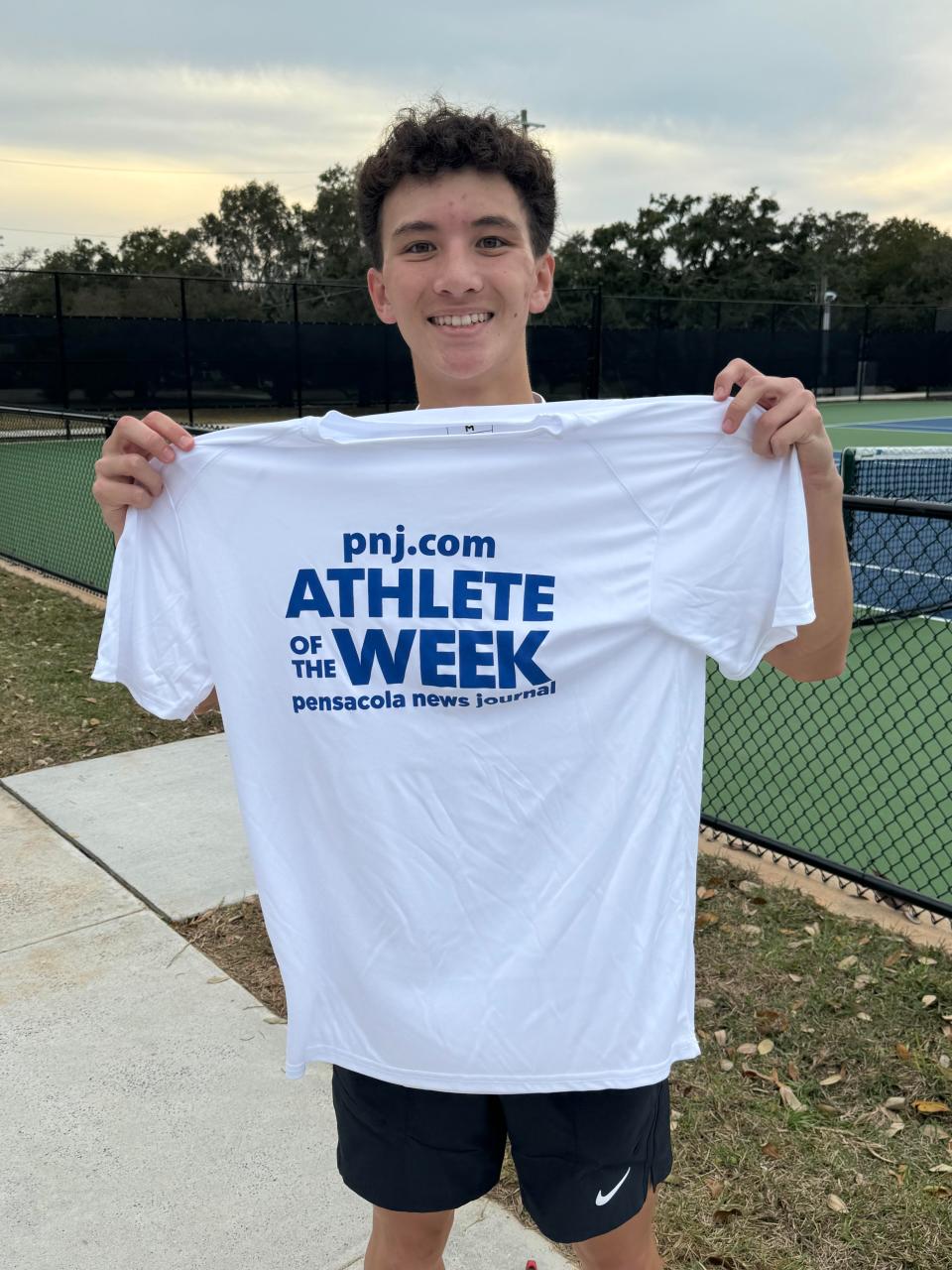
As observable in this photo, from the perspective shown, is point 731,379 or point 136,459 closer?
point 731,379

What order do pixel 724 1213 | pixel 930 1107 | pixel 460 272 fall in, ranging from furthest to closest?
pixel 930 1107 → pixel 724 1213 → pixel 460 272

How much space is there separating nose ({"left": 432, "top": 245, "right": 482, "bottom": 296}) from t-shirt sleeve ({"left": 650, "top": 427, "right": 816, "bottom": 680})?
455 millimetres

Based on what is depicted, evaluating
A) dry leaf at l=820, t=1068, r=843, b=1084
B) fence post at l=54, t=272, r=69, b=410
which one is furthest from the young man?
fence post at l=54, t=272, r=69, b=410

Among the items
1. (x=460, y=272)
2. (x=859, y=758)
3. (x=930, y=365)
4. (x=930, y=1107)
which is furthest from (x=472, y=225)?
(x=930, y=365)

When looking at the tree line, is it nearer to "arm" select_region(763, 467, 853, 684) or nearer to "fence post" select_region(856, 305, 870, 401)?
"fence post" select_region(856, 305, 870, 401)

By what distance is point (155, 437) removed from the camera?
1.71m

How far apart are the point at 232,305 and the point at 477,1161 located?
33.2 m

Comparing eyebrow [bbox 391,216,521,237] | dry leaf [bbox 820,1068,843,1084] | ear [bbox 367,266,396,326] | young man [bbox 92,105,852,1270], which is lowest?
dry leaf [bbox 820,1068,843,1084]

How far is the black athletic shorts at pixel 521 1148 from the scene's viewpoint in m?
1.66

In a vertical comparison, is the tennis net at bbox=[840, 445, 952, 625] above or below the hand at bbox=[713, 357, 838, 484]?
below

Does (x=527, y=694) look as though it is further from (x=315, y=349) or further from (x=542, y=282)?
(x=315, y=349)

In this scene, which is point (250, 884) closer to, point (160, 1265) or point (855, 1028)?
point (160, 1265)

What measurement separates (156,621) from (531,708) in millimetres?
683

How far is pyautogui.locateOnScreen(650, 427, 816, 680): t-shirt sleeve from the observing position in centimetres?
158
